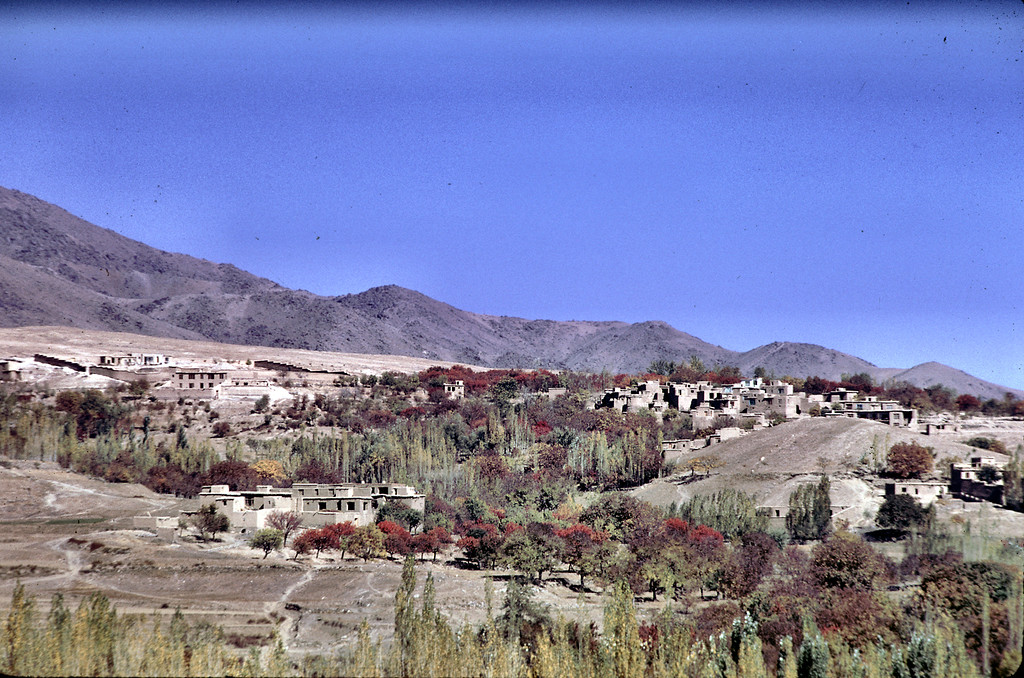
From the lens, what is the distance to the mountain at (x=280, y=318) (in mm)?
101944

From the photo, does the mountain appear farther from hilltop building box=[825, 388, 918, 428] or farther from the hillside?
the hillside

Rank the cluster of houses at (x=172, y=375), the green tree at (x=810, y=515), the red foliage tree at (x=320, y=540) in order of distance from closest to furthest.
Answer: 1. the red foliage tree at (x=320, y=540)
2. the green tree at (x=810, y=515)
3. the cluster of houses at (x=172, y=375)

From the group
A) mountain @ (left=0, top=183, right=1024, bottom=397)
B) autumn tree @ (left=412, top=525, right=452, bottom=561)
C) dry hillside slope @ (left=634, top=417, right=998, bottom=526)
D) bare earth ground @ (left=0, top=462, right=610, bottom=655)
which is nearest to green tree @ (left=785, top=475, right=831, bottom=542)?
dry hillside slope @ (left=634, top=417, right=998, bottom=526)

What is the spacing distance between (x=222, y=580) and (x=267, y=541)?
4.21 metres

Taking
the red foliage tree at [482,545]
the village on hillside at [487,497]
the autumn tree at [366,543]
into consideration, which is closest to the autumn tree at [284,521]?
the village on hillside at [487,497]

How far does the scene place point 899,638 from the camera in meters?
14.5

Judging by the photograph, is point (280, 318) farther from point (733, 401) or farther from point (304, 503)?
point (304, 503)

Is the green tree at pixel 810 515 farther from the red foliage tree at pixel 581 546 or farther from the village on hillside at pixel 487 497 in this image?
the red foliage tree at pixel 581 546

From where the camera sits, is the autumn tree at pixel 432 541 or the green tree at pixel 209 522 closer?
the autumn tree at pixel 432 541

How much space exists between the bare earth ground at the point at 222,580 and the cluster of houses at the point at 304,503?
3.75 ft

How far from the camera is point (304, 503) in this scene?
93.0ft

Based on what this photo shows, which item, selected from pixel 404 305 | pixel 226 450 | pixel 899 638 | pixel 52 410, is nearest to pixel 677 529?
pixel 899 638

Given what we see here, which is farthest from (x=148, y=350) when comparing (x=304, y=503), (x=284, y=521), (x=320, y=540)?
(x=320, y=540)

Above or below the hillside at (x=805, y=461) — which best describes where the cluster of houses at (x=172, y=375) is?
above
